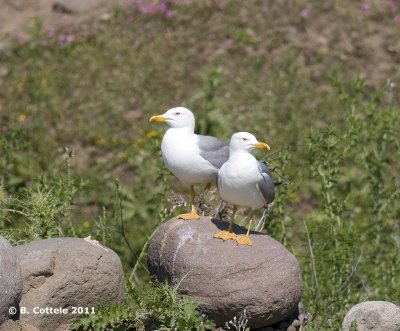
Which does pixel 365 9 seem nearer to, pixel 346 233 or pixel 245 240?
pixel 346 233

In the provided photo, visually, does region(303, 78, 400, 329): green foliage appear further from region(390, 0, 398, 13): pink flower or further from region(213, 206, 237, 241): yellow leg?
region(390, 0, 398, 13): pink flower

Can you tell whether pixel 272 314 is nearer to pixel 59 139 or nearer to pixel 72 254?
pixel 72 254

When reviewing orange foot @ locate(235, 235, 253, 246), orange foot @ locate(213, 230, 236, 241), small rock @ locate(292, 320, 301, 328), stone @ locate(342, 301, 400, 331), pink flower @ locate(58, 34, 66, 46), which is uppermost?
pink flower @ locate(58, 34, 66, 46)

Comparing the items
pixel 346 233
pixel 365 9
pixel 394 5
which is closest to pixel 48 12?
pixel 365 9

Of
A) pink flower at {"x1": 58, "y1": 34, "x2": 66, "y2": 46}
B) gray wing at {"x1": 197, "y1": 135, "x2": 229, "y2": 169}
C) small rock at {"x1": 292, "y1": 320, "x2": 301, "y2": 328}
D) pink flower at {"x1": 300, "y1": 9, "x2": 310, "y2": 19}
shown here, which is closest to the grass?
pink flower at {"x1": 300, "y1": 9, "x2": 310, "y2": 19}

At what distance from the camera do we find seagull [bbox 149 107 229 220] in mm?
6168

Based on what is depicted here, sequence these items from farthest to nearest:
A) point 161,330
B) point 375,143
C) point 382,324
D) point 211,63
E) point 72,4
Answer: point 72,4, point 211,63, point 375,143, point 382,324, point 161,330

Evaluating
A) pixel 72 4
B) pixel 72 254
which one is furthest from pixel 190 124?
pixel 72 4

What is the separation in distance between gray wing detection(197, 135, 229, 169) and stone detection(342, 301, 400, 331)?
5.12 feet

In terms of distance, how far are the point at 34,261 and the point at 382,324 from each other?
2650 mm

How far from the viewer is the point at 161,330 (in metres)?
5.81

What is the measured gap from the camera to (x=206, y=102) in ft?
35.9

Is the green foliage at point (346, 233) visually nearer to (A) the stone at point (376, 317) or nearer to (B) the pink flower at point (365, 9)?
(A) the stone at point (376, 317)

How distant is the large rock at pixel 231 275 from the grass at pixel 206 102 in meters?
1.67
